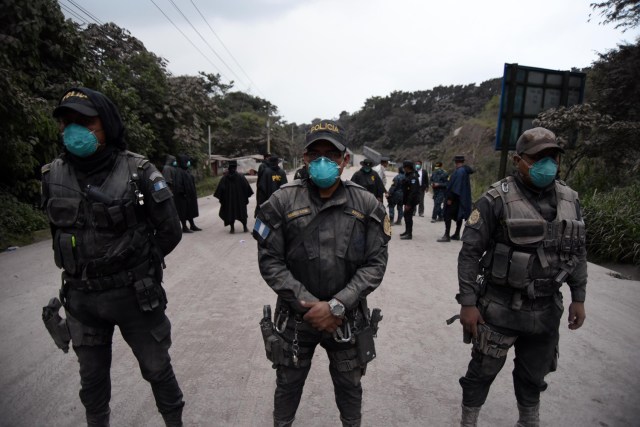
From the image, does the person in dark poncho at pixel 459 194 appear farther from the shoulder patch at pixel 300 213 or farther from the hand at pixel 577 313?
the shoulder patch at pixel 300 213

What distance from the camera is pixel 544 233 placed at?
2.19 metres

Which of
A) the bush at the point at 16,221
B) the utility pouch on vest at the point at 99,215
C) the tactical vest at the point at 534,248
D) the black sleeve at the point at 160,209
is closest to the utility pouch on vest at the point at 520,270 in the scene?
the tactical vest at the point at 534,248

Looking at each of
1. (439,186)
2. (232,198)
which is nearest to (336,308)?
(232,198)

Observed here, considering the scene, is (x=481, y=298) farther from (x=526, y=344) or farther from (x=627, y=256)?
(x=627, y=256)

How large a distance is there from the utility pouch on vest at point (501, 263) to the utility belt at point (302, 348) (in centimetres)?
83

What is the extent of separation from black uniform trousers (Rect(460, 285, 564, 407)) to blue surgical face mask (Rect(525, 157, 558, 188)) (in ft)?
2.24

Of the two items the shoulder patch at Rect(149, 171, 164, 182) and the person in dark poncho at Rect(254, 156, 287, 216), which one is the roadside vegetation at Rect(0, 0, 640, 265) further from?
the shoulder patch at Rect(149, 171, 164, 182)

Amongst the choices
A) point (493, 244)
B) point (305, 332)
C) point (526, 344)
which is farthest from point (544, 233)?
point (305, 332)

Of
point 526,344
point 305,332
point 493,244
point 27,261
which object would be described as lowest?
point 27,261

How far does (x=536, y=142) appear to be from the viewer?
2.22 meters

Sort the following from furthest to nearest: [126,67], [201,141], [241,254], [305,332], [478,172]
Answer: [478,172], [201,141], [126,67], [241,254], [305,332]

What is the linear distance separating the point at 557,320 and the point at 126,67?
16.5 metres

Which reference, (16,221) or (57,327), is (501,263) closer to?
(57,327)

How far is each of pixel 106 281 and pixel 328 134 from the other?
1.46 m
